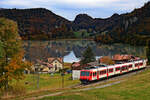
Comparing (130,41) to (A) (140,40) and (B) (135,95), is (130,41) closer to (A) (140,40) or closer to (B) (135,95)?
(A) (140,40)

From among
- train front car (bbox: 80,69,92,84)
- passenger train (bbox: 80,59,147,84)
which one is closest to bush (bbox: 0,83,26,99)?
train front car (bbox: 80,69,92,84)

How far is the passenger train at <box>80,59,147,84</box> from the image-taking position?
37.0 m

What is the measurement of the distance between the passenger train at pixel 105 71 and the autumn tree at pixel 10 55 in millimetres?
12686

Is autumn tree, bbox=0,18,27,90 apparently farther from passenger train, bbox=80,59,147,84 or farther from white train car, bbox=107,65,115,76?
white train car, bbox=107,65,115,76

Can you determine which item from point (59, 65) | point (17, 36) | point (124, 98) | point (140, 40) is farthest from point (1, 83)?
point (140, 40)

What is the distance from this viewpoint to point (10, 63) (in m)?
26.0

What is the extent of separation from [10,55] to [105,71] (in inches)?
774

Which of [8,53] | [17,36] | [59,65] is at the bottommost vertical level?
[59,65]

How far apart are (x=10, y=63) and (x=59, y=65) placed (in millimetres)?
65453

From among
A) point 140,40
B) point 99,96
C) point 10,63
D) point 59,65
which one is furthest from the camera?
point 140,40

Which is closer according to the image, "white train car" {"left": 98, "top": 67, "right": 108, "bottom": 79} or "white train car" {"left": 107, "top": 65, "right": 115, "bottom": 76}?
"white train car" {"left": 98, "top": 67, "right": 108, "bottom": 79}

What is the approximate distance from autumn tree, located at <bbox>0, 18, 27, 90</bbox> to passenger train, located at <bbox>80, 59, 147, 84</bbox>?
1269 cm

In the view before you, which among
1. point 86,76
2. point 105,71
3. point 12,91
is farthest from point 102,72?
point 12,91

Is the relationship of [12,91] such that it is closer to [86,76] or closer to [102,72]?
[86,76]
